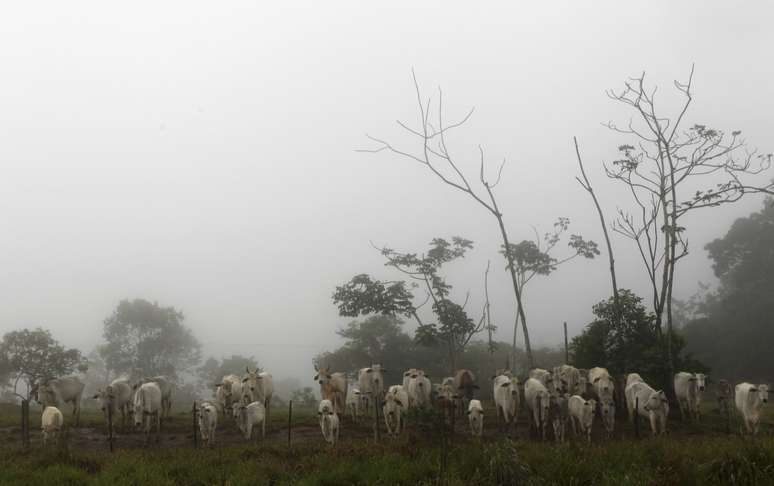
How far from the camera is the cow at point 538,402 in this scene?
1723cm

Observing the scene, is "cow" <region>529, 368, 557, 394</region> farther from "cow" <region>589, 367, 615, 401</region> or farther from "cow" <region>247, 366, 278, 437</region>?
"cow" <region>247, 366, 278, 437</region>

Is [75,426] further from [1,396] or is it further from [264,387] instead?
[1,396]

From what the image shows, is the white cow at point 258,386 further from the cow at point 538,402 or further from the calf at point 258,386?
the cow at point 538,402

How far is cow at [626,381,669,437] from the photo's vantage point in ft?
56.1

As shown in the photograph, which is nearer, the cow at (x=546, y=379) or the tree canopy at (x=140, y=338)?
the cow at (x=546, y=379)

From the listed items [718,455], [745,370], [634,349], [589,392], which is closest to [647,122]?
[634,349]

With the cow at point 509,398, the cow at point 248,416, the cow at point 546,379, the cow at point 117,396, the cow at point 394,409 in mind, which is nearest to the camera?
the cow at point 248,416

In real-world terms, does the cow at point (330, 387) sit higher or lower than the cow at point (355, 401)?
higher

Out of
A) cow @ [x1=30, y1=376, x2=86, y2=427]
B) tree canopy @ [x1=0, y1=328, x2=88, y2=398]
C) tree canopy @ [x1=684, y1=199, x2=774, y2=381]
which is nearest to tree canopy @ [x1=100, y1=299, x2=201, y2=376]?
tree canopy @ [x1=0, y1=328, x2=88, y2=398]

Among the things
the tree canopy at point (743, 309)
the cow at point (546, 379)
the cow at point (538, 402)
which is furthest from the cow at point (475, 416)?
the tree canopy at point (743, 309)

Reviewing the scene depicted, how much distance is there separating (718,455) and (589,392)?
12710 mm

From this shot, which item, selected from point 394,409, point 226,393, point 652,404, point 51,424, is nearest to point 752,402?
point 652,404

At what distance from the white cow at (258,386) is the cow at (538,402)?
10450mm

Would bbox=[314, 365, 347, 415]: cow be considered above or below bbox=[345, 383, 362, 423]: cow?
above
